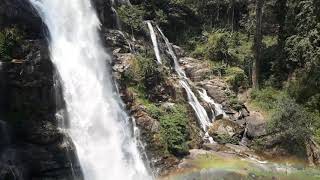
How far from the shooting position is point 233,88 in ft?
112

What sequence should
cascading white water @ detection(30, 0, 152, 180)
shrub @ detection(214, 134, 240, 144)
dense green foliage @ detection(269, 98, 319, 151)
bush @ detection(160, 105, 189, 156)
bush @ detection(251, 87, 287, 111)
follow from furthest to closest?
1. bush @ detection(251, 87, 287, 111)
2. shrub @ detection(214, 134, 240, 144)
3. dense green foliage @ detection(269, 98, 319, 151)
4. bush @ detection(160, 105, 189, 156)
5. cascading white water @ detection(30, 0, 152, 180)

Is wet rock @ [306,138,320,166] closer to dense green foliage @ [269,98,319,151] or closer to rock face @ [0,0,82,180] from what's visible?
dense green foliage @ [269,98,319,151]

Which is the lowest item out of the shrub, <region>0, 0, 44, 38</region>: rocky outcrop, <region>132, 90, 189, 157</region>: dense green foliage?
the shrub

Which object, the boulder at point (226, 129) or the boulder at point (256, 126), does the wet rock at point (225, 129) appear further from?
the boulder at point (256, 126)

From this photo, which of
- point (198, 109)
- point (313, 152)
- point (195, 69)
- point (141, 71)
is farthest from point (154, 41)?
point (313, 152)

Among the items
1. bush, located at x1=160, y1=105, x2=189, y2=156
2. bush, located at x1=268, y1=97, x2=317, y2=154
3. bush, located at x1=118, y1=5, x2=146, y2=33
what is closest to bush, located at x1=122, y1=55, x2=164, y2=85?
bush, located at x1=160, y1=105, x2=189, y2=156

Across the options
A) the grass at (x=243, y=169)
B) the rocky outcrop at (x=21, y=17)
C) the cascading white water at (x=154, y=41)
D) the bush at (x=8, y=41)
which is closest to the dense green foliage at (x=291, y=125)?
the grass at (x=243, y=169)

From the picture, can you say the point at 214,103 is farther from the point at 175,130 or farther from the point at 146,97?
the point at 175,130

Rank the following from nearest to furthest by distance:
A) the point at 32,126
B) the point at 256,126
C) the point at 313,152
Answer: the point at 32,126 < the point at 313,152 < the point at 256,126

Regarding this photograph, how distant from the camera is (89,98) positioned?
2541 cm

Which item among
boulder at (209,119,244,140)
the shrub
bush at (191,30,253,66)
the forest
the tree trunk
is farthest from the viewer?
bush at (191,30,253,66)

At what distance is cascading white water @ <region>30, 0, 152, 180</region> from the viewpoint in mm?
23172

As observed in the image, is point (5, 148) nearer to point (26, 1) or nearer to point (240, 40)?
point (26, 1)

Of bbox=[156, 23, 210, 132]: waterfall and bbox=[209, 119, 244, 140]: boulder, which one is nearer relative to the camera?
bbox=[209, 119, 244, 140]: boulder
